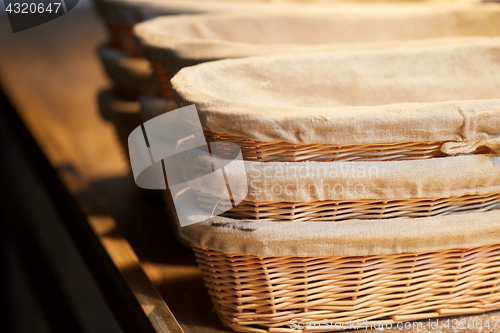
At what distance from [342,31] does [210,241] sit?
25.4 inches

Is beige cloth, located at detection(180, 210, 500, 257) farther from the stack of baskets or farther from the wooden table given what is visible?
the wooden table

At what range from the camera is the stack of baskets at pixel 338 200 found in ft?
1.18

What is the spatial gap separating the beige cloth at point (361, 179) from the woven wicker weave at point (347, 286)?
0.26 ft

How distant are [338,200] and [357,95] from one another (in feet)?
0.84

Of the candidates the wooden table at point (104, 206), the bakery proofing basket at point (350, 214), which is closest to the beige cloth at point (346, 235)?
the bakery proofing basket at point (350, 214)

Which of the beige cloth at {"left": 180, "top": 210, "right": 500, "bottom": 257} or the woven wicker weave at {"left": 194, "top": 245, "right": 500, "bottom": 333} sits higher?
the beige cloth at {"left": 180, "top": 210, "right": 500, "bottom": 257}

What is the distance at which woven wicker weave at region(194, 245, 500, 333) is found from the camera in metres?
0.42

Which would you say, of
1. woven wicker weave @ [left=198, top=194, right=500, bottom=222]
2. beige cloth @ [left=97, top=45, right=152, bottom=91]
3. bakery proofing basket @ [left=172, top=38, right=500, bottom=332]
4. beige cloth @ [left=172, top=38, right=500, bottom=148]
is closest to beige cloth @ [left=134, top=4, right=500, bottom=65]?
beige cloth @ [left=97, top=45, right=152, bottom=91]

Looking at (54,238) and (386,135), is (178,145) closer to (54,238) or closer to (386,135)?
(386,135)

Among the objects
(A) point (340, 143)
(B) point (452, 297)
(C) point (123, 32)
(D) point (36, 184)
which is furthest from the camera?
(D) point (36, 184)

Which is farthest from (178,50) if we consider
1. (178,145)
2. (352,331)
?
(352,331)

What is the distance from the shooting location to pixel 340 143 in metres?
0.36

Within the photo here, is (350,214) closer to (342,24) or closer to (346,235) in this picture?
(346,235)

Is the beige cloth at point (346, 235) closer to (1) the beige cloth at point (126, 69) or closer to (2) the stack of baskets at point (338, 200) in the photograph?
(2) the stack of baskets at point (338, 200)
